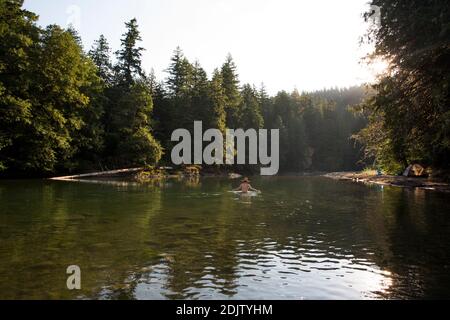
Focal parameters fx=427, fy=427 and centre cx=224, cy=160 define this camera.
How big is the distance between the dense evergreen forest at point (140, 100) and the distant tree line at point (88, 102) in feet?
0.46

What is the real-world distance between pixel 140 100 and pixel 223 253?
170 ft

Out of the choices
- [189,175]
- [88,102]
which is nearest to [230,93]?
[189,175]

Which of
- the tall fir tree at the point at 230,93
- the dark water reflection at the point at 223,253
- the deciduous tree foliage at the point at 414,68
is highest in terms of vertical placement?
the tall fir tree at the point at 230,93

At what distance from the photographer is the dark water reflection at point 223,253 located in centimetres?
885

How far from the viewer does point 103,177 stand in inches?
2120

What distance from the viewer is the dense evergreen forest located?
20344mm

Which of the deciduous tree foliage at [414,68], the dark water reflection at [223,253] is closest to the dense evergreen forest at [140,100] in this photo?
the deciduous tree foliage at [414,68]

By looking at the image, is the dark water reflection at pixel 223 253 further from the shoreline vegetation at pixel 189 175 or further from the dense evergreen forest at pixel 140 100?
the shoreline vegetation at pixel 189 175

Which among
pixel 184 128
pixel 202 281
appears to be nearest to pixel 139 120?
pixel 184 128

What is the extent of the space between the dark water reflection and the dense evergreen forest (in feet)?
19.8

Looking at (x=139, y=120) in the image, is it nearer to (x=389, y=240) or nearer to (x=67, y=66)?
(x=67, y=66)

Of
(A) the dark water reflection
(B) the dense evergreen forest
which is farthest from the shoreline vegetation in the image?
(A) the dark water reflection

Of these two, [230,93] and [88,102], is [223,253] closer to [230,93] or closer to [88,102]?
[88,102]

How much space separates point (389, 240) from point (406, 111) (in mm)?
10169
